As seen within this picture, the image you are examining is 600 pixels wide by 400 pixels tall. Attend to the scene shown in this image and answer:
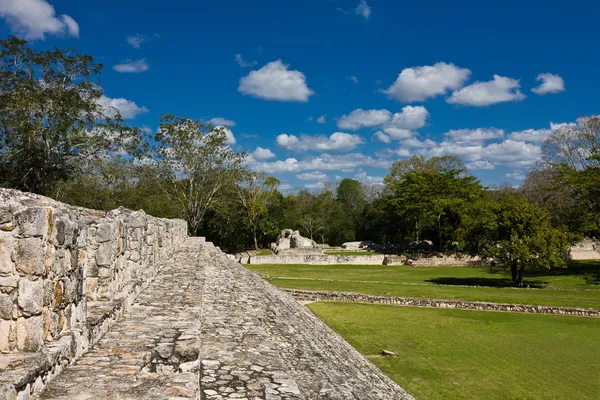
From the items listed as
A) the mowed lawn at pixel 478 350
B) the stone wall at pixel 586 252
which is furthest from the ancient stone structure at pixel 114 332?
the stone wall at pixel 586 252

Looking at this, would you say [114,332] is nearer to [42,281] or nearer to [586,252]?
[42,281]

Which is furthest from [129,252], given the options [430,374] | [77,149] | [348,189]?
[348,189]

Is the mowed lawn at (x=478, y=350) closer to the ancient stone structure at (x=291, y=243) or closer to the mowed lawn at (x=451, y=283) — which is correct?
the mowed lawn at (x=451, y=283)

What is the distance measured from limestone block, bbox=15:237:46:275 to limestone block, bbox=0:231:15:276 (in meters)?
0.04

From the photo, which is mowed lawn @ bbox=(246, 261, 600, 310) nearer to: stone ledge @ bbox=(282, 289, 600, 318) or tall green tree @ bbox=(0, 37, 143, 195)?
stone ledge @ bbox=(282, 289, 600, 318)

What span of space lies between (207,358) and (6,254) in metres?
2.80

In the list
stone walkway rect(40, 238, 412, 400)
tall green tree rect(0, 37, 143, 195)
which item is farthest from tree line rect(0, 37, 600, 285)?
stone walkway rect(40, 238, 412, 400)

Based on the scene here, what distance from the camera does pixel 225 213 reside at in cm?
4284

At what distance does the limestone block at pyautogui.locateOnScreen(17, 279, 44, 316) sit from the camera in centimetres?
296

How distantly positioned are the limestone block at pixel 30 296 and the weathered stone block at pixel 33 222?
33 cm

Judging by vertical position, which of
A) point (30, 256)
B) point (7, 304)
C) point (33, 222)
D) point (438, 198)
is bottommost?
point (7, 304)

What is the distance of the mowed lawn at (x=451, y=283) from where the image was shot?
18.5 meters

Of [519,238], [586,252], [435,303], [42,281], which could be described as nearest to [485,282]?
[519,238]

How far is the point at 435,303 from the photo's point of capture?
59.0ft
